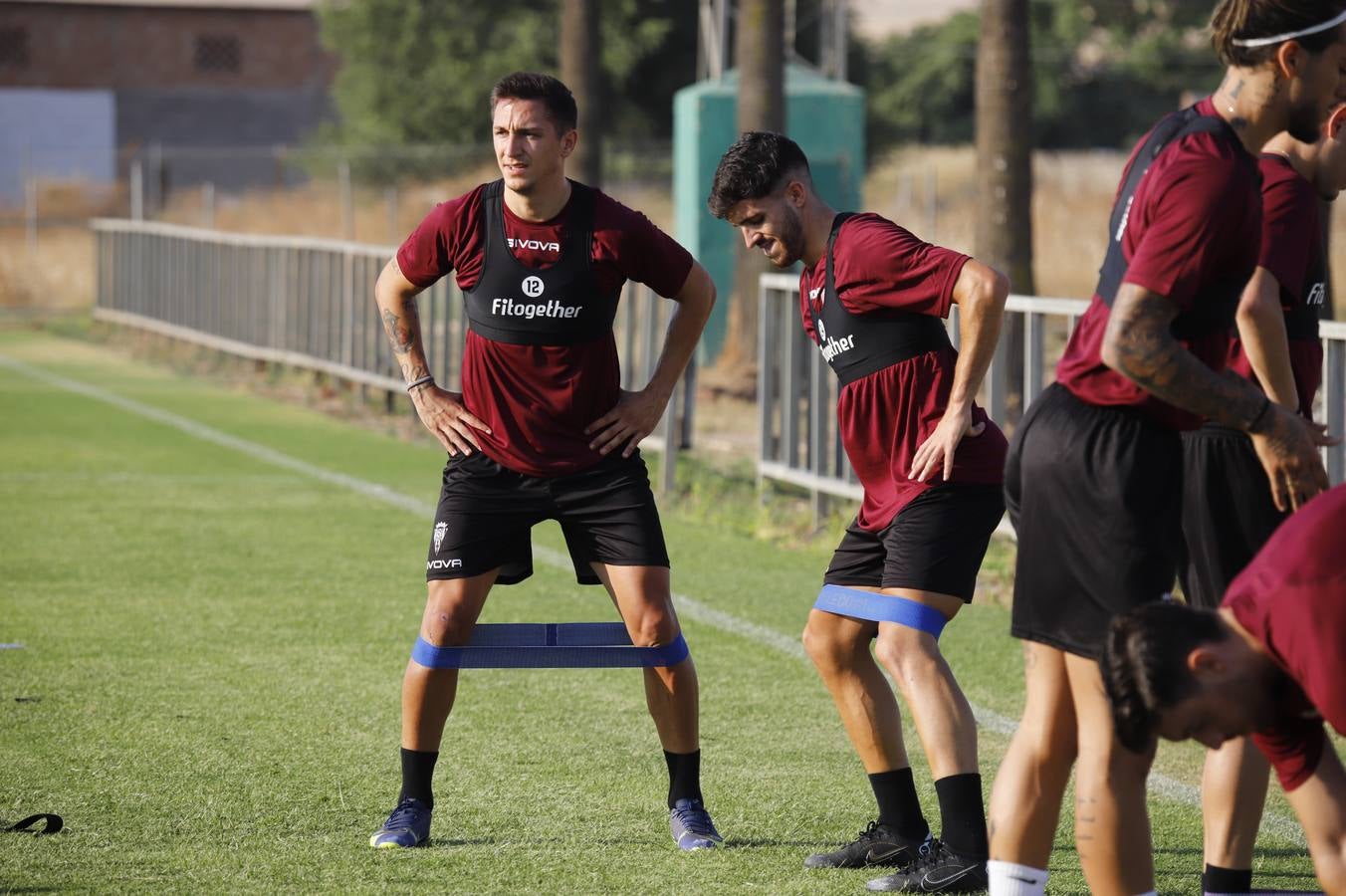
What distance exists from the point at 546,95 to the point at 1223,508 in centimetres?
216

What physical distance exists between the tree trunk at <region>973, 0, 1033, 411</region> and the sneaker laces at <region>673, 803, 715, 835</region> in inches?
369

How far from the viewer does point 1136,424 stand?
4.05 metres

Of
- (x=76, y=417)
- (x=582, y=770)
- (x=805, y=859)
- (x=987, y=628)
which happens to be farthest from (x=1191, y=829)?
(x=76, y=417)

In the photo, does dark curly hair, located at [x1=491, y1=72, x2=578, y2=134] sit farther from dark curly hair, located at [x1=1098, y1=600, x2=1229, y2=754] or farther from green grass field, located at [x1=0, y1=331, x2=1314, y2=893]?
dark curly hair, located at [x1=1098, y1=600, x2=1229, y2=754]

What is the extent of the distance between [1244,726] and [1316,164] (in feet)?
5.58

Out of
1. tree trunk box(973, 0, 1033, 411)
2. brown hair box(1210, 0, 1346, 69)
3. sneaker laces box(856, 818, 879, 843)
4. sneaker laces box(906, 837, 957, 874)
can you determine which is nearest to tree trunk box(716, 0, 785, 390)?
tree trunk box(973, 0, 1033, 411)

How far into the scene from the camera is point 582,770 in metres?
6.41

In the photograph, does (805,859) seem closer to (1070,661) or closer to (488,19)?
(1070,661)

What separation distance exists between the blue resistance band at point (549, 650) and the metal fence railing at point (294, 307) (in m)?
7.03

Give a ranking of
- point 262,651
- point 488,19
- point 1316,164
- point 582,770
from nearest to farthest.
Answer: point 1316,164 < point 582,770 < point 262,651 < point 488,19

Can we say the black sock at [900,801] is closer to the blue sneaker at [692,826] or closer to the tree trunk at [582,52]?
the blue sneaker at [692,826]

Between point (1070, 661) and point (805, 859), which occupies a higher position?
point (1070, 661)

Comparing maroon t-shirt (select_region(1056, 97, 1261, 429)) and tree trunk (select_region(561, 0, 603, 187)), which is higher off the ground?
tree trunk (select_region(561, 0, 603, 187))

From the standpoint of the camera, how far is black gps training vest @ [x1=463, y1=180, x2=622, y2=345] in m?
5.58
